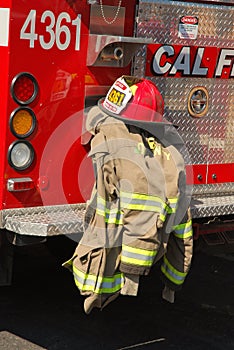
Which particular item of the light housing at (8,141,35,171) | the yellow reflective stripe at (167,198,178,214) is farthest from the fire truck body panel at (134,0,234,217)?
the light housing at (8,141,35,171)

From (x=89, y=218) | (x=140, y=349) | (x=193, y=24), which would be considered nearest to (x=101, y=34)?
(x=193, y=24)

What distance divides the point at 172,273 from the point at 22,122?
1.23m

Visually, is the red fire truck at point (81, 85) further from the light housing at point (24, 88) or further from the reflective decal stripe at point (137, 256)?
the reflective decal stripe at point (137, 256)

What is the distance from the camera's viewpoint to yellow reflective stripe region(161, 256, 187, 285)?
4.72 meters

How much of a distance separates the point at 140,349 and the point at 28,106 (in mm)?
1712

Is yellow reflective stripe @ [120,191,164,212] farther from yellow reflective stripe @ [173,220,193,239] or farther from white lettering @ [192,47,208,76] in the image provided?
white lettering @ [192,47,208,76]

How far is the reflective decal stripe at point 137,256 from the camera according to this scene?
4336 millimetres

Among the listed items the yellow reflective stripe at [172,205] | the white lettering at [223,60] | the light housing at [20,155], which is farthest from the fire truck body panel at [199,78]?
the light housing at [20,155]

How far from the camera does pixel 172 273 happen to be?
4.75 m

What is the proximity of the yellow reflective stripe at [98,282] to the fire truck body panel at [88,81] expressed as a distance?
0.28 meters

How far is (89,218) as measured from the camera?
4523mm

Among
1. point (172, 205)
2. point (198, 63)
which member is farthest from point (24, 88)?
point (198, 63)

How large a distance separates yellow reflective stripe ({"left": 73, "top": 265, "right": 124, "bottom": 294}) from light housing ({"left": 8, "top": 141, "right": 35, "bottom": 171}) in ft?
2.17

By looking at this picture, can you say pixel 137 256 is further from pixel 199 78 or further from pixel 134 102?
pixel 199 78
